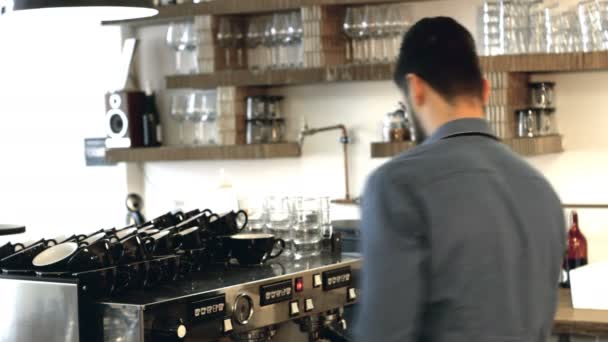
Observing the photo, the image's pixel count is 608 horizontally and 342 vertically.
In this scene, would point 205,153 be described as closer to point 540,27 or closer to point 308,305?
point 540,27

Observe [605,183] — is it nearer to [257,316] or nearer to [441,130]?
[257,316]

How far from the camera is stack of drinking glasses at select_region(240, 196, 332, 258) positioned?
280cm

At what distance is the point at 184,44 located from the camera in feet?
16.1

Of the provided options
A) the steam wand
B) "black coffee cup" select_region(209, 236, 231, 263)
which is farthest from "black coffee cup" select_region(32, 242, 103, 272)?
the steam wand

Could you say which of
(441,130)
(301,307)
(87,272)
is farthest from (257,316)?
(441,130)

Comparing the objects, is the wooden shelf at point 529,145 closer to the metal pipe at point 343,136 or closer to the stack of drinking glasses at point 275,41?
the metal pipe at point 343,136

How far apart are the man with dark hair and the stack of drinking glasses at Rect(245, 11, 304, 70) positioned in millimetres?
2973

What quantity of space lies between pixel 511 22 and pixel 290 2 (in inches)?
41.0

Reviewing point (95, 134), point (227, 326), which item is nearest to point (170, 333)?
point (227, 326)

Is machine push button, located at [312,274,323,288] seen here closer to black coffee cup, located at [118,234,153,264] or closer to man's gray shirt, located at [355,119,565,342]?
black coffee cup, located at [118,234,153,264]

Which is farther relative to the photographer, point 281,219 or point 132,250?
point 281,219

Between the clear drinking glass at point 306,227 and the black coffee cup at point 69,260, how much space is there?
73cm

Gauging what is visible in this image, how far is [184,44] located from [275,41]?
0.51 meters

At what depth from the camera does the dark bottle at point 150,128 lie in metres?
5.09
